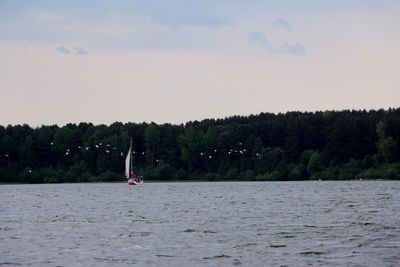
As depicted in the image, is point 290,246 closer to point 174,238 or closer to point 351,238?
point 351,238

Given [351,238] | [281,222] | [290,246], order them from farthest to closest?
[281,222]
[351,238]
[290,246]

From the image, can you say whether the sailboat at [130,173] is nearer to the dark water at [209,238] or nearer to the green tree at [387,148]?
the green tree at [387,148]

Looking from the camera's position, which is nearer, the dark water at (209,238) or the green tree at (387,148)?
the dark water at (209,238)

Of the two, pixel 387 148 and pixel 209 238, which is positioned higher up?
pixel 387 148

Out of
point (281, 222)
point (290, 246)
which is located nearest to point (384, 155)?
point (281, 222)

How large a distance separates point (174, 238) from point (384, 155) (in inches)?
5690

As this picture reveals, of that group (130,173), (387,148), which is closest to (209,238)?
(130,173)

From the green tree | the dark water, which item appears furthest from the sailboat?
the dark water

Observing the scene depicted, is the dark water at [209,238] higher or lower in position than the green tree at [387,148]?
lower

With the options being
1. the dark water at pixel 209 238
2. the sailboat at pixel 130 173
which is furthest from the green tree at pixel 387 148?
the dark water at pixel 209 238

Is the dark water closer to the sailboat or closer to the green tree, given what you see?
the sailboat

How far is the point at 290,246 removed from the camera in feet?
139

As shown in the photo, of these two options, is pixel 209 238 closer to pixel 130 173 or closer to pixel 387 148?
pixel 130 173

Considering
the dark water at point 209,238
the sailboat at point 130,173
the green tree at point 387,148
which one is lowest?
the dark water at point 209,238
